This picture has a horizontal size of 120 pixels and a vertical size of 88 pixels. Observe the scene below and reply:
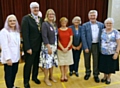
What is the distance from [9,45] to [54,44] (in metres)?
0.81

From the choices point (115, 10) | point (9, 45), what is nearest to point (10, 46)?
point (9, 45)

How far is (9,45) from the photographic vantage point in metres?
2.38

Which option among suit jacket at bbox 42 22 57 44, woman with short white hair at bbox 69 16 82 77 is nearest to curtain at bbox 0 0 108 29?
woman with short white hair at bbox 69 16 82 77

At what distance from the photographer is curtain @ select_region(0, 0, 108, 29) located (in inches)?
195

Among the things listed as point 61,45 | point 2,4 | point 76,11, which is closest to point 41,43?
point 61,45

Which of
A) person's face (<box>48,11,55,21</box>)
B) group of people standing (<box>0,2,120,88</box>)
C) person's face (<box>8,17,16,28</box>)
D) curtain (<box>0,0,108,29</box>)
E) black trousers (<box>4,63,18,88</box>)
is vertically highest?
curtain (<box>0,0,108,29</box>)

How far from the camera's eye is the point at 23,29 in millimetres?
2537

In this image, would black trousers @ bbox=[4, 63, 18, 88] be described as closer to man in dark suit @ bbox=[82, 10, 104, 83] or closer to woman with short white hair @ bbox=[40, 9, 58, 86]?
woman with short white hair @ bbox=[40, 9, 58, 86]

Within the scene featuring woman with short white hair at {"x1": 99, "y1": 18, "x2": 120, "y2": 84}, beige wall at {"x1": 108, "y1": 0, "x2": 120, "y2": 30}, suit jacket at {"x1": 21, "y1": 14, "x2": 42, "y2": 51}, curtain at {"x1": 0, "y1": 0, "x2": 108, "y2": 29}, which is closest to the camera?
suit jacket at {"x1": 21, "y1": 14, "x2": 42, "y2": 51}

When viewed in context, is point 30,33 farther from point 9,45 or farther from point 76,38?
point 76,38

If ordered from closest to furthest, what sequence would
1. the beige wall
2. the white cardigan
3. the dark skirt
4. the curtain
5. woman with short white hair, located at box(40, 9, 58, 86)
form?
the white cardigan → woman with short white hair, located at box(40, 9, 58, 86) → the dark skirt → the curtain → the beige wall

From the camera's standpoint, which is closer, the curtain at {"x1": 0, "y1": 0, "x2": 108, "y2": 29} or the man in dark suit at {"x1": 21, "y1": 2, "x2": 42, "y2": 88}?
the man in dark suit at {"x1": 21, "y1": 2, "x2": 42, "y2": 88}

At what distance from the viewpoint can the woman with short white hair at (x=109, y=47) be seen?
278 cm

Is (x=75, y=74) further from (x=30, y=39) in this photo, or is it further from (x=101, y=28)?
(x=30, y=39)
